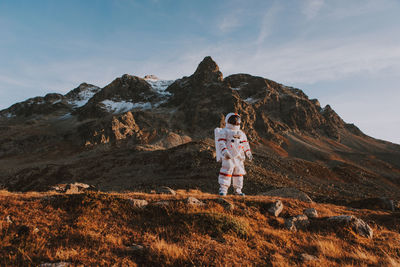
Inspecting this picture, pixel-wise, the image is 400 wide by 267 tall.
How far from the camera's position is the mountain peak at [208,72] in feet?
422

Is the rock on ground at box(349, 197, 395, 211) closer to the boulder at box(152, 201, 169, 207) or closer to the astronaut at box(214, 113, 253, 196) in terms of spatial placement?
the astronaut at box(214, 113, 253, 196)

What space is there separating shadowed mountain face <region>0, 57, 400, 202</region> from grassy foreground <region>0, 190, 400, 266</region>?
45.7 ft

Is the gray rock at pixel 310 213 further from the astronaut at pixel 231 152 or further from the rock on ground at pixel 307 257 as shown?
the astronaut at pixel 231 152

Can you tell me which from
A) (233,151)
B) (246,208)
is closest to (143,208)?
(246,208)

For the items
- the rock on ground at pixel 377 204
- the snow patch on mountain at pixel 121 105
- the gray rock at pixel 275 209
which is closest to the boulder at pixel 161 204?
the gray rock at pixel 275 209

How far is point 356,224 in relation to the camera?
6.95m

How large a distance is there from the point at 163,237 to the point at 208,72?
132979 millimetres

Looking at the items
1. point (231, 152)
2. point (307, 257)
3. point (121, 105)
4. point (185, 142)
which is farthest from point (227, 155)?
point (121, 105)

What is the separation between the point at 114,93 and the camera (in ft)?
480

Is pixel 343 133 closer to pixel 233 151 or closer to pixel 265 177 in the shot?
pixel 265 177

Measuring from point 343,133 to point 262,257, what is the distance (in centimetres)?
16152

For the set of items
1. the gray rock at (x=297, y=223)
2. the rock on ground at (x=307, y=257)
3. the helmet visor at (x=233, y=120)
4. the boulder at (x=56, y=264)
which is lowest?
the gray rock at (x=297, y=223)

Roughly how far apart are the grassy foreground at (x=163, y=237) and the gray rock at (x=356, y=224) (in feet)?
0.93

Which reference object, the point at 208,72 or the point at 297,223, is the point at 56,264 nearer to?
the point at 297,223
